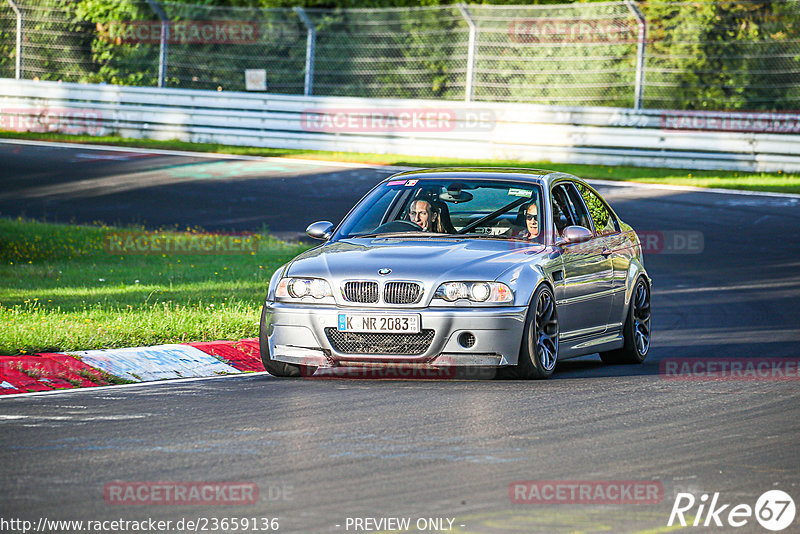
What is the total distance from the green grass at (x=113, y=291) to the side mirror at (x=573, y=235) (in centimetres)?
271

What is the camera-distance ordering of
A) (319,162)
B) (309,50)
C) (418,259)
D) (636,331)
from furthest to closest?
(309,50) → (319,162) → (636,331) → (418,259)

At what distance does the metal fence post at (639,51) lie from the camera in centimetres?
2583

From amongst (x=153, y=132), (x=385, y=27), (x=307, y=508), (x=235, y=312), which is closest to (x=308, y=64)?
(x=385, y=27)

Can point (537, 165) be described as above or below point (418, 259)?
below

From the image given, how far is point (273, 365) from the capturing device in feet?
31.6

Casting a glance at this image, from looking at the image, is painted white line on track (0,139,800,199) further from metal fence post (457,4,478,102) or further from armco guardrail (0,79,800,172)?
metal fence post (457,4,478,102)

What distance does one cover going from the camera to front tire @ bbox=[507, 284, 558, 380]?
925cm

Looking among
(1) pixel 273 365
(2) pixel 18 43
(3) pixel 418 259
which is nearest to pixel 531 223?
(3) pixel 418 259

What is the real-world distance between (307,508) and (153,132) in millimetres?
25106

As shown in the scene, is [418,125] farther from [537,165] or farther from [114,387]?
[114,387]

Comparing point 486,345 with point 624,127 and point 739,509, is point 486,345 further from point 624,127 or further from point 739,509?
point 624,127

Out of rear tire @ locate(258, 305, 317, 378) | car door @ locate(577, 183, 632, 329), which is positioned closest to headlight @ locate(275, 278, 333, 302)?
rear tire @ locate(258, 305, 317, 378)

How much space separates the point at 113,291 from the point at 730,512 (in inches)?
356

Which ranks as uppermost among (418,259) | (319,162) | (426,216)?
(426,216)
